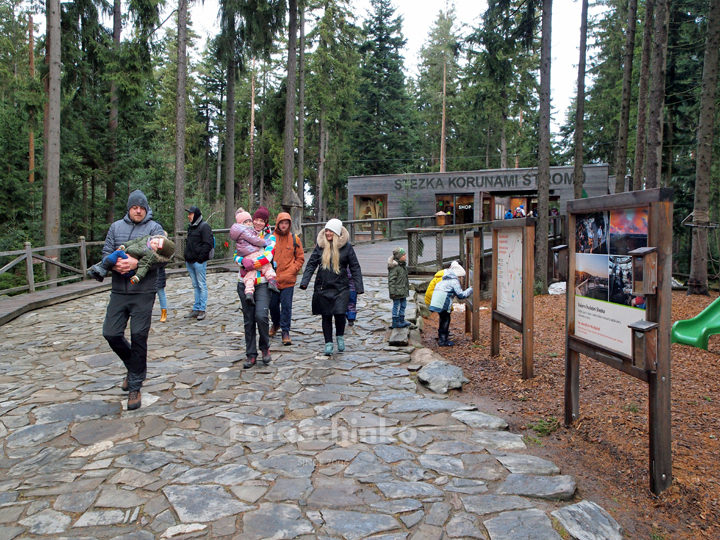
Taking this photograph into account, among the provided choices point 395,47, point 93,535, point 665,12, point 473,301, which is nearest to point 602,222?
point 93,535

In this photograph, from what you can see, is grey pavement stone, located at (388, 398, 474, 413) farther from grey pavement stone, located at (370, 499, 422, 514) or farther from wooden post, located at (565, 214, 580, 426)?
grey pavement stone, located at (370, 499, 422, 514)

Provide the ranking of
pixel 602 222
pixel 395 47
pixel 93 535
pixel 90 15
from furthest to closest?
pixel 395 47 → pixel 90 15 → pixel 602 222 → pixel 93 535

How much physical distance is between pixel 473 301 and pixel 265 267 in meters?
3.60

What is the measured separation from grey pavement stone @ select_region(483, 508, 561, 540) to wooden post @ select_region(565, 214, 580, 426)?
1740 millimetres

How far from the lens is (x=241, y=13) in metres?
20.7

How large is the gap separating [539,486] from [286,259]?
15.9 feet

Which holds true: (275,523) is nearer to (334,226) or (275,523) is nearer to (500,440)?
(500,440)

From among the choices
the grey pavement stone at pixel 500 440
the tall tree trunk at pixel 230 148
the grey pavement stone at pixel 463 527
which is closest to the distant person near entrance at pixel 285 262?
the grey pavement stone at pixel 500 440

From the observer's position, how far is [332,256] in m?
6.93

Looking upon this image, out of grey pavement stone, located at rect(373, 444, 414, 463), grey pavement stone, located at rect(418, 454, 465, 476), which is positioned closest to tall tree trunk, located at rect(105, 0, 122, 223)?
grey pavement stone, located at rect(373, 444, 414, 463)

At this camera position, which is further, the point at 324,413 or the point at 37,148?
the point at 37,148

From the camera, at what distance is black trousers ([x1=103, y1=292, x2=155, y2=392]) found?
493 centimetres

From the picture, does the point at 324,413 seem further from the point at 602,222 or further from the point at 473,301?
the point at 473,301

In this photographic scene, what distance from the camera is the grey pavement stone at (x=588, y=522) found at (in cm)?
298
